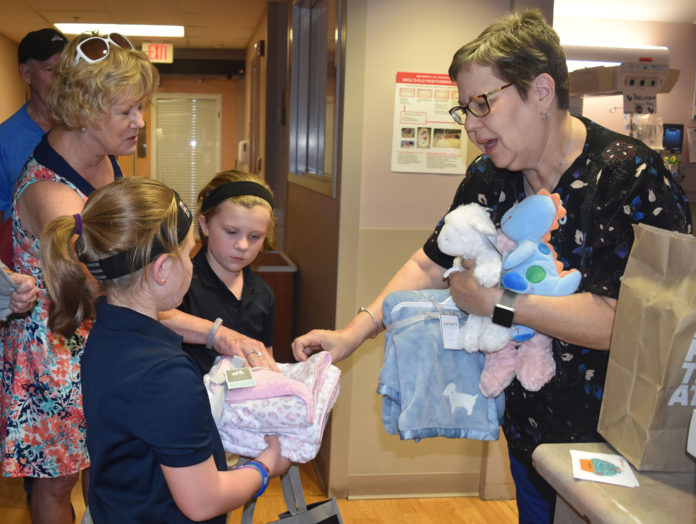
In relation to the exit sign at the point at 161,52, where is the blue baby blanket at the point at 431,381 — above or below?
below

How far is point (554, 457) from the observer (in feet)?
3.26

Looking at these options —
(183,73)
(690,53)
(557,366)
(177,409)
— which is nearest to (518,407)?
(557,366)

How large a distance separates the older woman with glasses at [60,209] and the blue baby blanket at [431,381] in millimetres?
910

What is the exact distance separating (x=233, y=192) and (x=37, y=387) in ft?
2.67

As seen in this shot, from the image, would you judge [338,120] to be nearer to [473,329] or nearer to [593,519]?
[473,329]

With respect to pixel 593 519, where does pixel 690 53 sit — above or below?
above

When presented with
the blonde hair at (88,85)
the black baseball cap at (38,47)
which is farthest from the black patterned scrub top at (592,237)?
the black baseball cap at (38,47)

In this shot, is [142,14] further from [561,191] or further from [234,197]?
[561,191]

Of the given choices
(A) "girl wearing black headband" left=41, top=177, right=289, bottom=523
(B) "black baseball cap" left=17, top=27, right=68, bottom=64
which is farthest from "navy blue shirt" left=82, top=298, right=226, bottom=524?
(B) "black baseball cap" left=17, top=27, right=68, bottom=64

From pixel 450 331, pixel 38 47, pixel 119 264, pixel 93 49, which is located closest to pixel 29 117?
pixel 38 47

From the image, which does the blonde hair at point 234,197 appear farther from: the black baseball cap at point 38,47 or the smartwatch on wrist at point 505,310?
the smartwatch on wrist at point 505,310

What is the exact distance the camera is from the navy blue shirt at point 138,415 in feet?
3.51

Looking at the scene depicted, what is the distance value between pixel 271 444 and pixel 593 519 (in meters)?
0.69

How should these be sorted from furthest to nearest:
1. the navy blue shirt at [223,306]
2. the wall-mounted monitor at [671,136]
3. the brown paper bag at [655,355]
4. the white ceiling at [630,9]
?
the wall-mounted monitor at [671,136], the white ceiling at [630,9], the navy blue shirt at [223,306], the brown paper bag at [655,355]
